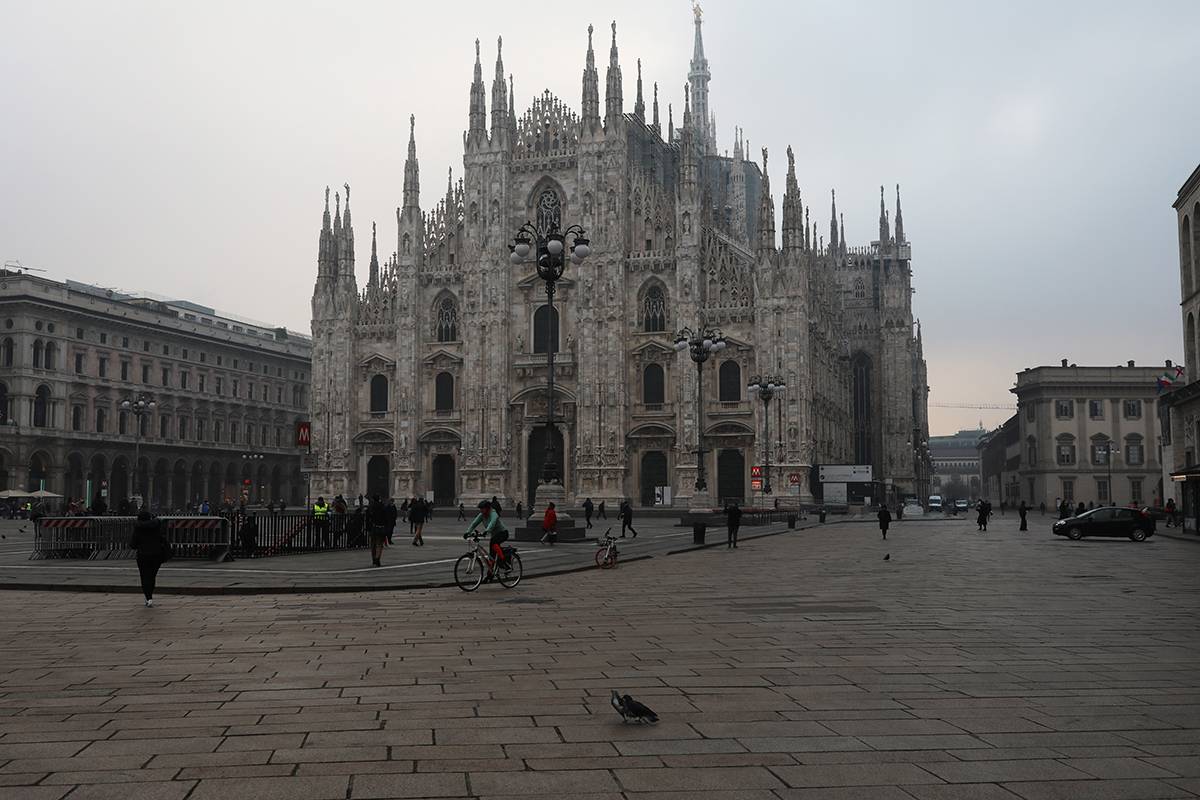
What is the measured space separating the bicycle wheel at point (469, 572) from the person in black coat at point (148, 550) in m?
4.23

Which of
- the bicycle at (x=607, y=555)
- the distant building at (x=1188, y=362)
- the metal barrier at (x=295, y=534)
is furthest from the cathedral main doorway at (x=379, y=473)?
the bicycle at (x=607, y=555)

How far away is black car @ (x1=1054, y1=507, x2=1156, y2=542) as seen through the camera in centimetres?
3634

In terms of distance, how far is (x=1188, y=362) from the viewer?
142 feet

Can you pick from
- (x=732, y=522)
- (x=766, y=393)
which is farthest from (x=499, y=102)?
(x=732, y=522)

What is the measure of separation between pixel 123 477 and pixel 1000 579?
6567 centimetres

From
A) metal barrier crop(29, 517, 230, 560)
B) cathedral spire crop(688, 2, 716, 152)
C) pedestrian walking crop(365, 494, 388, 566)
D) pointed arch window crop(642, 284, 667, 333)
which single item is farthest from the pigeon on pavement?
cathedral spire crop(688, 2, 716, 152)

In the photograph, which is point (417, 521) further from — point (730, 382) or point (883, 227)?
point (883, 227)

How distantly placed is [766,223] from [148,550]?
156ft

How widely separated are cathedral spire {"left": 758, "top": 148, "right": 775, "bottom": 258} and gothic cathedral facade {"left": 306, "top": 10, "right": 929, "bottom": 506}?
0.38 feet

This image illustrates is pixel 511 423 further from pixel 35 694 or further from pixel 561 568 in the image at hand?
pixel 35 694

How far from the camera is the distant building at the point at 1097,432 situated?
87625 mm

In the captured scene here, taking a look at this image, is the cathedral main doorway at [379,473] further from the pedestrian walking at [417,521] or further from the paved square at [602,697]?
the paved square at [602,697]

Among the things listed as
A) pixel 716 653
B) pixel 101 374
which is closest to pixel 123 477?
pixel 101 374

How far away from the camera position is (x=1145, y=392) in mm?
88500
